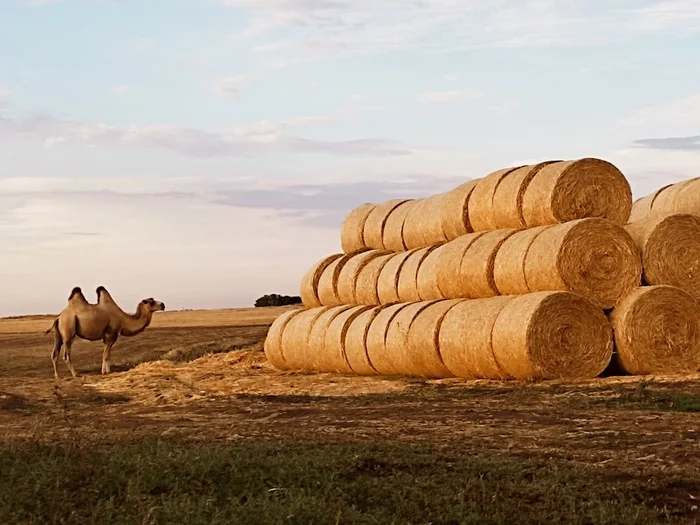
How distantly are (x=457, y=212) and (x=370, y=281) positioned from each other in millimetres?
2346

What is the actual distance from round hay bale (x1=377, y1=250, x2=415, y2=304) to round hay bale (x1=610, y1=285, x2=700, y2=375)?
4.35m

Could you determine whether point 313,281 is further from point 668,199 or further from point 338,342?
point 668,199

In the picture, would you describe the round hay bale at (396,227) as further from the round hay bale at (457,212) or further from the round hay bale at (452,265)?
the round hay bale at (452,265)

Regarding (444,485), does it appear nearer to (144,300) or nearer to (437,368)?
(437,368)

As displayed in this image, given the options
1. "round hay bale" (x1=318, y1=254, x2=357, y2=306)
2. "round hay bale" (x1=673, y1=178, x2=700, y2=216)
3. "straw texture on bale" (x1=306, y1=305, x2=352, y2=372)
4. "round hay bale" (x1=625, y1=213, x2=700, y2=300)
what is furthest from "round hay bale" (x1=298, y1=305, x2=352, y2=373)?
"round hay bale" (x1=673, y1=178, x2=700, y2=216)

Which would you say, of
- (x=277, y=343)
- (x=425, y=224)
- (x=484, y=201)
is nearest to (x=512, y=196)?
(x=484, y=201)

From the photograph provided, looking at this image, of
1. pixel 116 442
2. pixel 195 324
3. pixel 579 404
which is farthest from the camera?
pixel 195 324

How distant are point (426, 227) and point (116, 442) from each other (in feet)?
35.5

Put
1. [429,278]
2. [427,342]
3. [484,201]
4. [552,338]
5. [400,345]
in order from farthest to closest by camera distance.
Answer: [429,278] < [484,201] < [400,345] < [427,342] < [552,338]

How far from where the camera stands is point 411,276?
19.1 m

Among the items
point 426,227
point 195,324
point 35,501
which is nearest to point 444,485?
point 35,501

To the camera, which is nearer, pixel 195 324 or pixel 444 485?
pixel 444 485

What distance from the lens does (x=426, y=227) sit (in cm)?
1998

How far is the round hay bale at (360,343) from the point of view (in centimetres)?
1891
